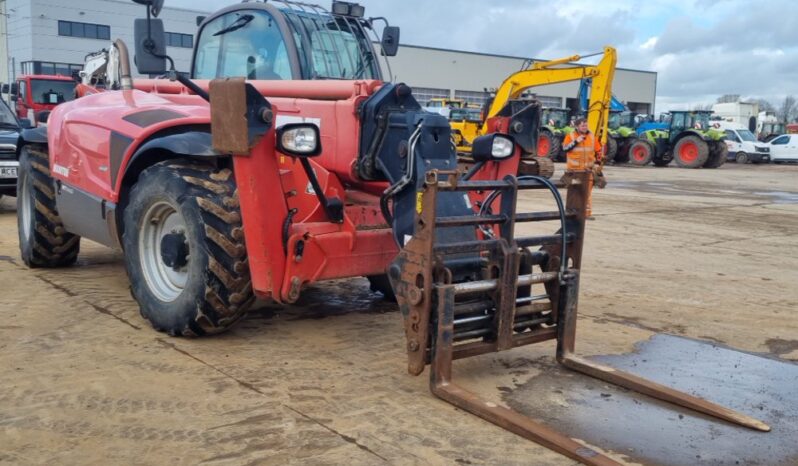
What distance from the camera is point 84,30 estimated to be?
150 feet

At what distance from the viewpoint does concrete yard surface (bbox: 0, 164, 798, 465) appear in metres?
3.39

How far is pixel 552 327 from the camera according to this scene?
443 centimetres

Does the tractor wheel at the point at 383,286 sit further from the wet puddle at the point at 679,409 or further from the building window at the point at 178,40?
the building window at the point at 178,40

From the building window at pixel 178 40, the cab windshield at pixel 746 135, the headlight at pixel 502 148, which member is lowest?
the headlight at pixel 502 148

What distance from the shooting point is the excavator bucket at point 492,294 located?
382cm

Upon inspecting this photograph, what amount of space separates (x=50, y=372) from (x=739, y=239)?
30.1 ft

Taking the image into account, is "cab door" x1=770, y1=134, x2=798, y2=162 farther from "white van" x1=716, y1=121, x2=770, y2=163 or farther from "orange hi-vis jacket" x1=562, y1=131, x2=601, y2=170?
"orange hi-vis jacket" x1=562, y1=131, x2=601, y2=170

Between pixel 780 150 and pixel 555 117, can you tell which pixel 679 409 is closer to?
pixel 555 117

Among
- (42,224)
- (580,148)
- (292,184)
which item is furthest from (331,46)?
(580,148)

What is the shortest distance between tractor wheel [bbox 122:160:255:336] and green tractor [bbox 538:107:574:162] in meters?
24.1

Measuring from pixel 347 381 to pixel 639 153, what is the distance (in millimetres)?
Result: 30402

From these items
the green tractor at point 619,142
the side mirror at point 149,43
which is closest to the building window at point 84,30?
the green tractor at point 619,142

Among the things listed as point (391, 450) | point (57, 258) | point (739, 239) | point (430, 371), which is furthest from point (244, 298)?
point (739, 239)

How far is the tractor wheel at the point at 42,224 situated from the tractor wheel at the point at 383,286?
2783 mm
